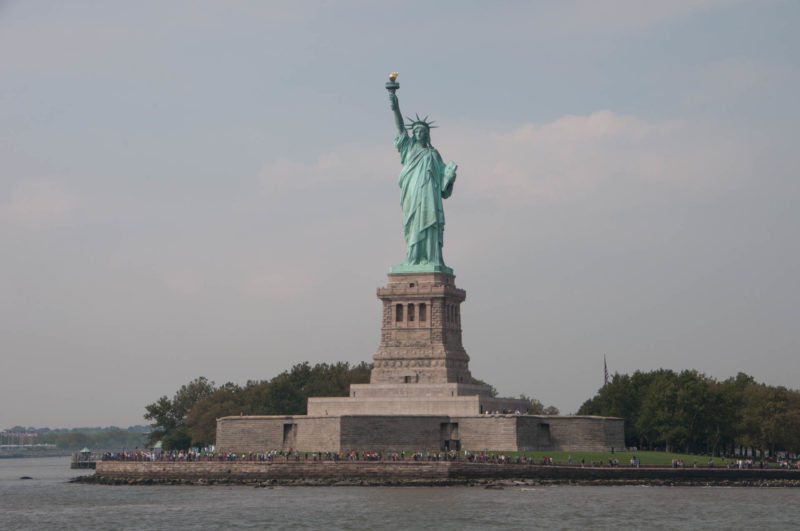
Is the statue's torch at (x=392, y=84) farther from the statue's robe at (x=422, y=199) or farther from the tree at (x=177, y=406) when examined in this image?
the tree at (x=177, y=406)

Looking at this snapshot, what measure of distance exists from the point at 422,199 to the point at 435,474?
19414mm

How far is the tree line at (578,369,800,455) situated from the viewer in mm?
82812

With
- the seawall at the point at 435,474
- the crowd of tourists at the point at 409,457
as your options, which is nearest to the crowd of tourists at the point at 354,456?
the crowd of tourists at the point at 409,457

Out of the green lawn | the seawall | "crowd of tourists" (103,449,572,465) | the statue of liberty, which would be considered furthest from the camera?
the statue of liberty

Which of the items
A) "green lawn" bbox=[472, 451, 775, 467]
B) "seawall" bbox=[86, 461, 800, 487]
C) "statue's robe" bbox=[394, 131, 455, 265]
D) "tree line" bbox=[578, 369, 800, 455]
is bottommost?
"seawall" bbox=[86, 461, 800, 487]

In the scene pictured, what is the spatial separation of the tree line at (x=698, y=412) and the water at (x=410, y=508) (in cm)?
1786

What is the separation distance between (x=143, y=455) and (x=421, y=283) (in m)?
19.8

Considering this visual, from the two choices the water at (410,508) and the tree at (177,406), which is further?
the tree at (177,406)

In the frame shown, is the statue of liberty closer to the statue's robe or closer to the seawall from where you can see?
the statue's robe

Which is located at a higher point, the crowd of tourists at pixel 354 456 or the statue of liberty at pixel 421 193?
the statue of liberty at pixel 421 193

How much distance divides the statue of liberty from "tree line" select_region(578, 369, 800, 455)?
18.3 meters

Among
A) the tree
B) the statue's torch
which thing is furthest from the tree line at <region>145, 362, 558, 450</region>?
the statue's torch

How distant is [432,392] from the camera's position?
7262 cm

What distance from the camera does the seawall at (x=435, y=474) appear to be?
64.8m
